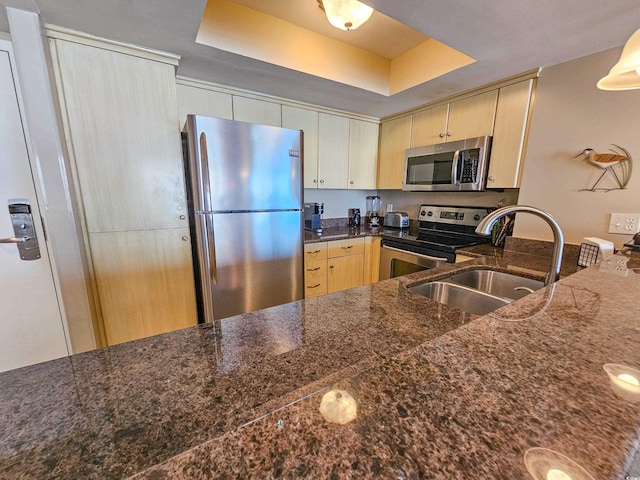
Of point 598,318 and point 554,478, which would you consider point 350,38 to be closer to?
point 598,318

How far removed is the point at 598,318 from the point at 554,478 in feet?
1.87

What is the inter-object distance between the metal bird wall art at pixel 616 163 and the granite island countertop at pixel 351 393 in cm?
116

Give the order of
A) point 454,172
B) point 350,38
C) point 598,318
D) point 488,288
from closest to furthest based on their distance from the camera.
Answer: point 598,318, point 488,288, point 350,38, point 454,172

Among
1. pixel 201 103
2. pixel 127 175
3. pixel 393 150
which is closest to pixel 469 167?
pixel 393 150

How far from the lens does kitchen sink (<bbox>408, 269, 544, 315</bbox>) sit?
1130 millimetres

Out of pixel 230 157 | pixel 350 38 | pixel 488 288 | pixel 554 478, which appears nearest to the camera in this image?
pixel 554 478

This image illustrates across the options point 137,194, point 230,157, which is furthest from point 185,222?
point 230,157

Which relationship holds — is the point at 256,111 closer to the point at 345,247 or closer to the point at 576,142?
the point at 345,247

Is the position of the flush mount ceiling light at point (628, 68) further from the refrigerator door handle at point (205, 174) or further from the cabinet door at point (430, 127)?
the refrigerator door handle at point (205, 174)

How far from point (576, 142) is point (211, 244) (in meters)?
2.41

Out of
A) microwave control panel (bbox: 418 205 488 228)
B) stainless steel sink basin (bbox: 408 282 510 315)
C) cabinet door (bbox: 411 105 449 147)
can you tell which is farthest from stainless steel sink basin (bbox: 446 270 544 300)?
cabinet door (bbox: 411 105 449 147)

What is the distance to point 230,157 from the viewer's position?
1606 millimetres

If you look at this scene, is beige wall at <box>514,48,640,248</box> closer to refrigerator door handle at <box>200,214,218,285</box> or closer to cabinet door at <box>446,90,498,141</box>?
cabinet door at <box>446,90,498,141</box>

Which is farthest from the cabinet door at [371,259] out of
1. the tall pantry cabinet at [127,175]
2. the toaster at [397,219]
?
the tall pantry cabinet at [127,175]
